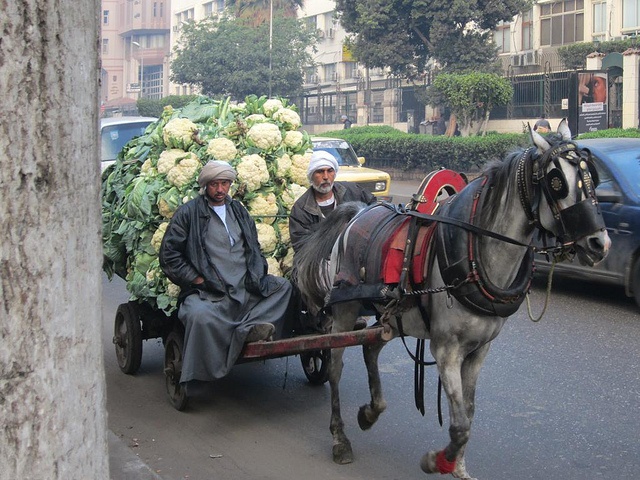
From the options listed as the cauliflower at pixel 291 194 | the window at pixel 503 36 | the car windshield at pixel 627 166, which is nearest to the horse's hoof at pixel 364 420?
the cauliflower at pixel 291 194

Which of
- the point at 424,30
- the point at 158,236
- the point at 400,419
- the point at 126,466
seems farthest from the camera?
the point at 424,30

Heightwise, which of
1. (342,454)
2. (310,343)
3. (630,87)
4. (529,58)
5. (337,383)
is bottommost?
(342,454)

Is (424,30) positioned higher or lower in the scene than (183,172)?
higher

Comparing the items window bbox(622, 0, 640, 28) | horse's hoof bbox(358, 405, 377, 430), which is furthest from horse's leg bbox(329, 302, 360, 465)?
window bbox(622, 0, 640, 28)

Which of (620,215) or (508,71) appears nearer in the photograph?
(620,215)

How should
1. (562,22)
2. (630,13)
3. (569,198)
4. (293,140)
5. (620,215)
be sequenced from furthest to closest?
(562,22) < (630,13) < (620,215) < (293,140) < (569,198)

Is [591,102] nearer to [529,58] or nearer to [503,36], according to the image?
[529,58]

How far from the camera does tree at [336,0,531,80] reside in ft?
128

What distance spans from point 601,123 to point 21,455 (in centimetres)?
2520

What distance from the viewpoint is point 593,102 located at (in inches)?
1010

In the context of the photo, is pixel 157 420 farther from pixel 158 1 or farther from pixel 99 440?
pixel 158 1

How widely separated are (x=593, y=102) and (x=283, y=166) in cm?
2051

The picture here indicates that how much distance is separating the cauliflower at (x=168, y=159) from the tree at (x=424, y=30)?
33.4 m

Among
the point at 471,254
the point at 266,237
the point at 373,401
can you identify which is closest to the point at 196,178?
the point at 266,237
